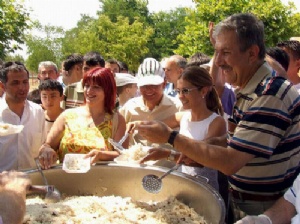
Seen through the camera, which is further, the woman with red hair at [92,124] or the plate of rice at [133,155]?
the woman with red hair at [92,124]

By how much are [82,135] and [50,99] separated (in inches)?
43.8

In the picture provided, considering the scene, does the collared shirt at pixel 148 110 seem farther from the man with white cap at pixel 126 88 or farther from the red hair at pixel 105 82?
the man with white cap at pixel 126 88

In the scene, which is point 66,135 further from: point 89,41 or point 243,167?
point 89,41

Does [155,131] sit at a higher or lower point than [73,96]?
higher

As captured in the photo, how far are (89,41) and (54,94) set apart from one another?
24250mm

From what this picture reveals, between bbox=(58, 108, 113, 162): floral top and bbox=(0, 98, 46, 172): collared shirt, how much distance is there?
0.49m

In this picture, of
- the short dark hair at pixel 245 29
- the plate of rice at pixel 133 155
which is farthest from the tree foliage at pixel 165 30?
the short dark hair at pixel 245 29

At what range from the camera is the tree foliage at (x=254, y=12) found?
A: 15727 millimetres

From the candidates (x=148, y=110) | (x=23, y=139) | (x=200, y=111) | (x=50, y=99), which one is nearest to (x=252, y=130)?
(x=200, y=111)

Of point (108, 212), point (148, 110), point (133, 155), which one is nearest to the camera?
point (108, 212)

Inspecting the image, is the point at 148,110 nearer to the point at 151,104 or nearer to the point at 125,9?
the point at 151,104

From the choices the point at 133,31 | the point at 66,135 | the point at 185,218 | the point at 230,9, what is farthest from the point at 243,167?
the point at 133,31

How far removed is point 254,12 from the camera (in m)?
15.7

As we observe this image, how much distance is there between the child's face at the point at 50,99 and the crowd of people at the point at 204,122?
→ 0.01 metres
